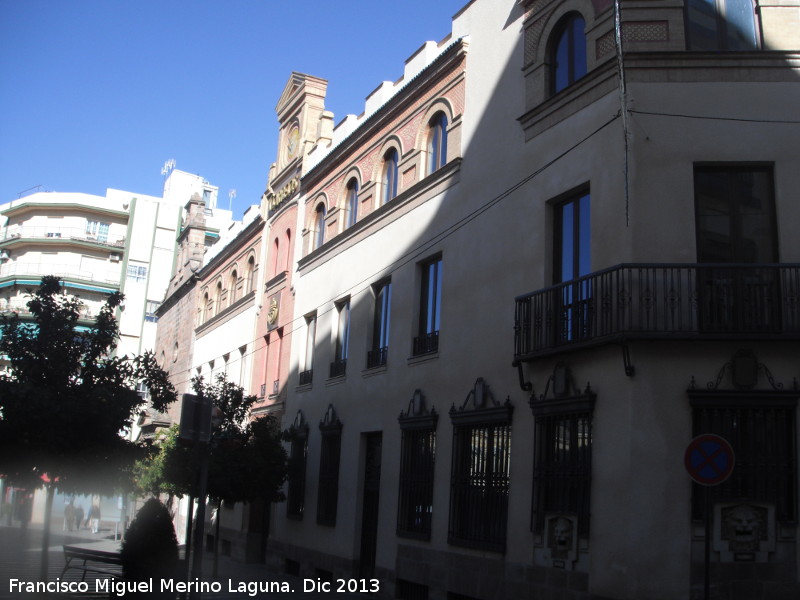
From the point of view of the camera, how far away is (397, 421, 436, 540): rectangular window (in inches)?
653

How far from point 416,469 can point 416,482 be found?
0.30 metres

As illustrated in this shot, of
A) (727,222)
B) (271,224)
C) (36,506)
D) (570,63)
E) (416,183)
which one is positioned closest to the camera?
(727,222)

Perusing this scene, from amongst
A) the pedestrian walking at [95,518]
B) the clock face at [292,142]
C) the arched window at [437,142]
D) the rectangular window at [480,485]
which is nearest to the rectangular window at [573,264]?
the rectangular window at [480,485]

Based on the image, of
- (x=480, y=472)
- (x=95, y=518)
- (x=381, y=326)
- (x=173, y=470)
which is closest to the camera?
(x=480, y=472)

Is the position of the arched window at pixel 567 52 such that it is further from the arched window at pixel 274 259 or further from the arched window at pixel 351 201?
the arched window at pixel 274 259

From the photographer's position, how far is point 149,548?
12945 mm

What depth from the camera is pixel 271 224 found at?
2952cm

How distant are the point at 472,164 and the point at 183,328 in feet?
90.0

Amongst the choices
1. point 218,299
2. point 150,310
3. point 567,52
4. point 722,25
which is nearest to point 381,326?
point 567,52

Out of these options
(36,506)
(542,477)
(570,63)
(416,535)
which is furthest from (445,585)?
(36,506)

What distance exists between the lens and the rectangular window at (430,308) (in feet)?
57.5

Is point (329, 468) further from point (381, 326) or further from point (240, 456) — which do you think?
point (381, 326)

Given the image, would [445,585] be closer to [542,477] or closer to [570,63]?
[542,477]

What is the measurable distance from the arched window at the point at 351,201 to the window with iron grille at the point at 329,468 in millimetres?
4930
